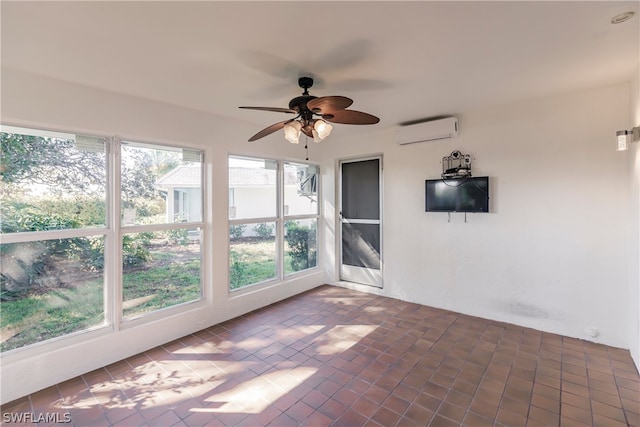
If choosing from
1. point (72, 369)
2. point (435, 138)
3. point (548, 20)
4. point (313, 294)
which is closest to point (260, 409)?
point (72, 369)

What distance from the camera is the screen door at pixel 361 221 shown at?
15.1 feet

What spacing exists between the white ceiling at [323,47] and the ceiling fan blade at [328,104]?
1.29ft

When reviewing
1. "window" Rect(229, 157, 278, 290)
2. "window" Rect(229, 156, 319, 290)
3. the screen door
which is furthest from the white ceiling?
the screen door

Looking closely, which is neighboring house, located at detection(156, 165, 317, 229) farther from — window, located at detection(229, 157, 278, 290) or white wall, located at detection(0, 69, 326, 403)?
white wall, located at detection(0, 69, 326, 403)

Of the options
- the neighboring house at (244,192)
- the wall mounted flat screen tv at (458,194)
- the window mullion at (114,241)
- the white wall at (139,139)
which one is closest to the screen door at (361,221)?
the neighboring house at (244,192)

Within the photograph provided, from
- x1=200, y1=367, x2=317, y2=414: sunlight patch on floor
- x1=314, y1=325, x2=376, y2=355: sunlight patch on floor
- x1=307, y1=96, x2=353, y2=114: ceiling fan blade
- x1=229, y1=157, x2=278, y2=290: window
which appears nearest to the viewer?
x1=307, y1=96, x2=353, y2=114: ceiling fan blade

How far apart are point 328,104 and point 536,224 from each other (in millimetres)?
2770

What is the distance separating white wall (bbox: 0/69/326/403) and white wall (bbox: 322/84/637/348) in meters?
2.20

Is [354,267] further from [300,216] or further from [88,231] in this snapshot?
[88,231]

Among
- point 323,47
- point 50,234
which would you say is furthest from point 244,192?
point 323,47

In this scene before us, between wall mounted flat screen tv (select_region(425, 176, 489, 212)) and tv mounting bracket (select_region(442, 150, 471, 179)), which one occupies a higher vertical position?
tv mounting bracket (select_region(442, 150, 471, 179))

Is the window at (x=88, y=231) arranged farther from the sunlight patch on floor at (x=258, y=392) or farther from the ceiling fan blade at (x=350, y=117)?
the ceiling fan blade at (x=350, y=117)

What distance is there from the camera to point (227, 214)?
11.8 feet

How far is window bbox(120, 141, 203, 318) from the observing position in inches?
113
